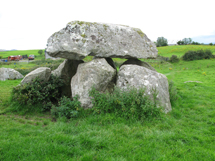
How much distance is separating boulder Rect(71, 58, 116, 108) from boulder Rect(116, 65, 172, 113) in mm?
603

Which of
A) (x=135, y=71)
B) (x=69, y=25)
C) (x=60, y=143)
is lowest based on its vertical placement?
(x=60, y=143)

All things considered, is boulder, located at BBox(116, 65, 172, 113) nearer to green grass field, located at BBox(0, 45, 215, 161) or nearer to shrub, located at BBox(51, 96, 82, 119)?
green grass field, located at BBox(0, 45, 215, 161)

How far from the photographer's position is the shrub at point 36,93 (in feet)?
23.8

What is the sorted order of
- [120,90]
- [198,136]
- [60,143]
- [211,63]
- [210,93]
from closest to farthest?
[60,143]
[198,136]
[120,90]
[210,93]
[211,63]

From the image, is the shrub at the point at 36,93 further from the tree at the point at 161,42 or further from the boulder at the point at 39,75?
the tree at the point at 161,42

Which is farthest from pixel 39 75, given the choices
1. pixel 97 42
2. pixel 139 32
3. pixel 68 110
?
pixel 139 32

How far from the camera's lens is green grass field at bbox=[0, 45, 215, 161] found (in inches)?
159

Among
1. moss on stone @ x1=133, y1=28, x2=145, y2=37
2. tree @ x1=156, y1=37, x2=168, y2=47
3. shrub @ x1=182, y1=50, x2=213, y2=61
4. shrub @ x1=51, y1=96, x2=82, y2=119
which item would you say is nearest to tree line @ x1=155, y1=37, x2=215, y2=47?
tree @ x1=156, y1=37, x2=168, y2=47

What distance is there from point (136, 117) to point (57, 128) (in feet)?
9.68

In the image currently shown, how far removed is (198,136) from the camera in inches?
201

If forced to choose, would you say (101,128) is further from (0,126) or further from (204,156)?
(0,126)

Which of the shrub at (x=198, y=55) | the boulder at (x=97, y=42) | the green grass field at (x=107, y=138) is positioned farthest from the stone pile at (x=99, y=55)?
the shrub at (x=198, y=55)

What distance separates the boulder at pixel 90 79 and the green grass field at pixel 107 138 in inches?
43.7

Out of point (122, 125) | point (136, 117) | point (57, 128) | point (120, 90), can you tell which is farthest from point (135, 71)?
point (57, 128)
